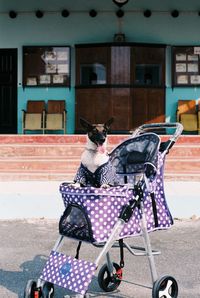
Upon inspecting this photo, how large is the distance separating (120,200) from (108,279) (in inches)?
35.6

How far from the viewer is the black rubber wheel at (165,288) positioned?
12.2ft

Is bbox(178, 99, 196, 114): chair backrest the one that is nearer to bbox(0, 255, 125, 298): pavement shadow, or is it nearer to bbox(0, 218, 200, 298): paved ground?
bbox(0, 218, 200, 298): paved ground

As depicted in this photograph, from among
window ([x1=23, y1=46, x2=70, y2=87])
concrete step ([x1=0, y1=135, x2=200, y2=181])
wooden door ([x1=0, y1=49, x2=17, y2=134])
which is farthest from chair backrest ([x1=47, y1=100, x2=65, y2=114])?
concrete step ([x1=0, y1=135, x2=200, y2=181])

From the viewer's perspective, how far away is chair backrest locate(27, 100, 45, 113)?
13.7m

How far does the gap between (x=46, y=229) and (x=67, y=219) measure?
2787 mm

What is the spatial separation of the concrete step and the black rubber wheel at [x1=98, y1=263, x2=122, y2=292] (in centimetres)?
465

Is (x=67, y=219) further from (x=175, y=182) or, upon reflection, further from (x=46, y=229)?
(x=175, y=182)

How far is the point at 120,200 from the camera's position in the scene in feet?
12.0

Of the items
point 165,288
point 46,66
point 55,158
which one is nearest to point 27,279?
point 165,288

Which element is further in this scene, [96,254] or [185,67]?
[185,67]

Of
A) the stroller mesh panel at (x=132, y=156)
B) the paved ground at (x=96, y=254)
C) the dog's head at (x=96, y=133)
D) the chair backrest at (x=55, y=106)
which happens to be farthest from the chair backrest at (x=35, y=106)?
the dog's head at (x=96, y=133)

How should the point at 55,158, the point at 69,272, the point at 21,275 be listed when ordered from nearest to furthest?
the point at 69,272 → the point at 21,275 → the point at 55,158

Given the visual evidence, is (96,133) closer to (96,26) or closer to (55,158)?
(55,158)

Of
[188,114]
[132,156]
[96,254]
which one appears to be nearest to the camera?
[132,156]
